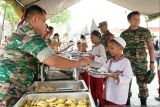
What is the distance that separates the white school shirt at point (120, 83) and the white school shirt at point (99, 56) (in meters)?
1.30

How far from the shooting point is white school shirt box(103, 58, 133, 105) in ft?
10.4

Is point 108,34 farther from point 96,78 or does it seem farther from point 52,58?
point 52,58

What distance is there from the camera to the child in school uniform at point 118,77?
10.3 ft

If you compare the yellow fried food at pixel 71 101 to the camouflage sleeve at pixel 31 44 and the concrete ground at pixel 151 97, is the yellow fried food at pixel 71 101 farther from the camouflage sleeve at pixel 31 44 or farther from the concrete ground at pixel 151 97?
the concrete ground at pixel 151 97

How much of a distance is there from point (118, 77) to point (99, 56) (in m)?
1.79

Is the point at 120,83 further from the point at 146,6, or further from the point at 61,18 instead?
the point at 61,18

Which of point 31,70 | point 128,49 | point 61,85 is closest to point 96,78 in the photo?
point 128,49

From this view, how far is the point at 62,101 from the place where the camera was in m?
2.16

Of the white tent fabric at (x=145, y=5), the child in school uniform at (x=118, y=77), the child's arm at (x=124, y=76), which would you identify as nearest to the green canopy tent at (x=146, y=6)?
the white tent fabric at (x=145, y=5)

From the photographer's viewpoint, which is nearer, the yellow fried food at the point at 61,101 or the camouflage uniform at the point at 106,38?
the yellow fried food at the point at 61,101

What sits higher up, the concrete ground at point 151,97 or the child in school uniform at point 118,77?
the child in school uniform at point 118,77

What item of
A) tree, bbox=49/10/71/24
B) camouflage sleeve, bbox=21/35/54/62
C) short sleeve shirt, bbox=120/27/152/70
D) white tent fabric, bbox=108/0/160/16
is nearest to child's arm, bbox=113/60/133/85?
camouflage sleeve, bbox=21/35/54/62

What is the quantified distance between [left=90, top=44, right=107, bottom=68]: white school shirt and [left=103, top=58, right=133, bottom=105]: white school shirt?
130 cm

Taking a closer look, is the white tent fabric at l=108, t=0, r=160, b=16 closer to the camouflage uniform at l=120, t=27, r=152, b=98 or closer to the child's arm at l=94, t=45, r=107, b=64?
the camouflage uniform at l=120, t=27, r=152, b=98
